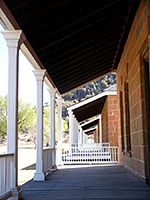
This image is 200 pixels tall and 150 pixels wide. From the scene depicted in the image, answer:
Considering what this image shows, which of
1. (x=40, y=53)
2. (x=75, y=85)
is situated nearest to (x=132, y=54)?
(x=40, y=53)

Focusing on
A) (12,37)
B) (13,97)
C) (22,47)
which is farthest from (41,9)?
(13,97)

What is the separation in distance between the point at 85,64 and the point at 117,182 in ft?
14.8

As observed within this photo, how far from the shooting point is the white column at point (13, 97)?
513 cm

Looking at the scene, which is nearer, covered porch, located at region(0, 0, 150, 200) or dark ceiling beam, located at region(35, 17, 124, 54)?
covered porch, located at region(0, 0, 150, 200)

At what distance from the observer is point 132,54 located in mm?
7629

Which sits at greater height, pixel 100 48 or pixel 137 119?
pixel 100 48

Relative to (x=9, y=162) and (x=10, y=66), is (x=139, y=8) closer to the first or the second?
(x=10, y=66)

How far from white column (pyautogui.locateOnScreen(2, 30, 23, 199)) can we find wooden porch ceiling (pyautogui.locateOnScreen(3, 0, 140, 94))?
23 cm

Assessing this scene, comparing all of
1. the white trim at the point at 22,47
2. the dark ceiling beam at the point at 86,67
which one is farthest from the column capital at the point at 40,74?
the dark ceiling beam at the point at 86,67

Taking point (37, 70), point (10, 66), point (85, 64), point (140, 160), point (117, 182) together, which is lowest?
point (117, 182)

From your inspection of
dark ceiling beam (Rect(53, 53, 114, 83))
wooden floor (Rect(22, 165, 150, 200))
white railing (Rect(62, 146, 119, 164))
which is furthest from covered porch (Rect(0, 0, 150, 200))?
white railing (Rect(62, 146, 119, 164))

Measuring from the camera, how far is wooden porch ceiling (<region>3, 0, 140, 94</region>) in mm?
5215

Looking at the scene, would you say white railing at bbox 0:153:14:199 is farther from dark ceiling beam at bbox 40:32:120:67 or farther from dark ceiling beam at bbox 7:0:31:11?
dark ceiling beam at bbox 40:32:120:67

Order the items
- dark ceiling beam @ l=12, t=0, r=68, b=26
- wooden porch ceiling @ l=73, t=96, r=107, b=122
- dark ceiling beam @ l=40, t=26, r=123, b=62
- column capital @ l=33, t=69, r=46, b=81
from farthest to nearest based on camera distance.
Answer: wooden porch ceiling @ l=73, t=96, r=107, b=122, column capital @ l=33, t=69, r=46, b=81, dark ceiling beam @ l=40, t=26, r=123, b=62, dark ceiling beam @ l=12, t=0, r=68, b=26
